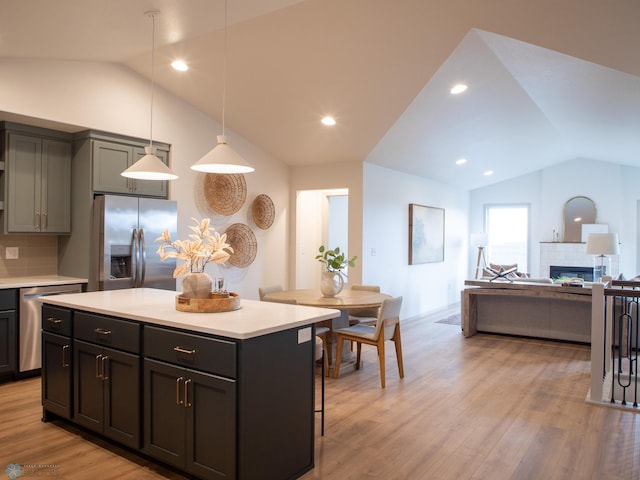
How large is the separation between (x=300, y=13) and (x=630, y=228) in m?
8.16

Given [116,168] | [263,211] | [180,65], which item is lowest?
[263,211]

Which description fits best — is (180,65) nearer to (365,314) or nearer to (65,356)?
(65,356)

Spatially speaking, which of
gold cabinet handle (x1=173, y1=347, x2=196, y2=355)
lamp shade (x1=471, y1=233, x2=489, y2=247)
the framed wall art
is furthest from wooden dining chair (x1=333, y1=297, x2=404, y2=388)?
lamp shade (x1=471, y1=233, x2=489, y2=247)

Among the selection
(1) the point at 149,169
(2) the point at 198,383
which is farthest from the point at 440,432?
(1) the point at 149,169

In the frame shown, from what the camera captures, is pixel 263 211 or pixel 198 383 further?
pixel 263 211

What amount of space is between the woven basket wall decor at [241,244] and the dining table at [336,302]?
133cm

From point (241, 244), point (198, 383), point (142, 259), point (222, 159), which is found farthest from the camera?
point (241, 244)

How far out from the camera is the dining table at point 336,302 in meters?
4.14

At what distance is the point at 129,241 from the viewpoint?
183 inches

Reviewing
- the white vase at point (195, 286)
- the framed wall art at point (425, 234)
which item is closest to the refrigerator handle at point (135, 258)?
the white vase at point (195, 286)

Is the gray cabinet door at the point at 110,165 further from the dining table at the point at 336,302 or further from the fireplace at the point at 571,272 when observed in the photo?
the fireplace at the point at 571,272

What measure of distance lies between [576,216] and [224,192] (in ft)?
23.5

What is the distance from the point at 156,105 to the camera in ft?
16.8

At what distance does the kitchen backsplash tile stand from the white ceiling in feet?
5.85
